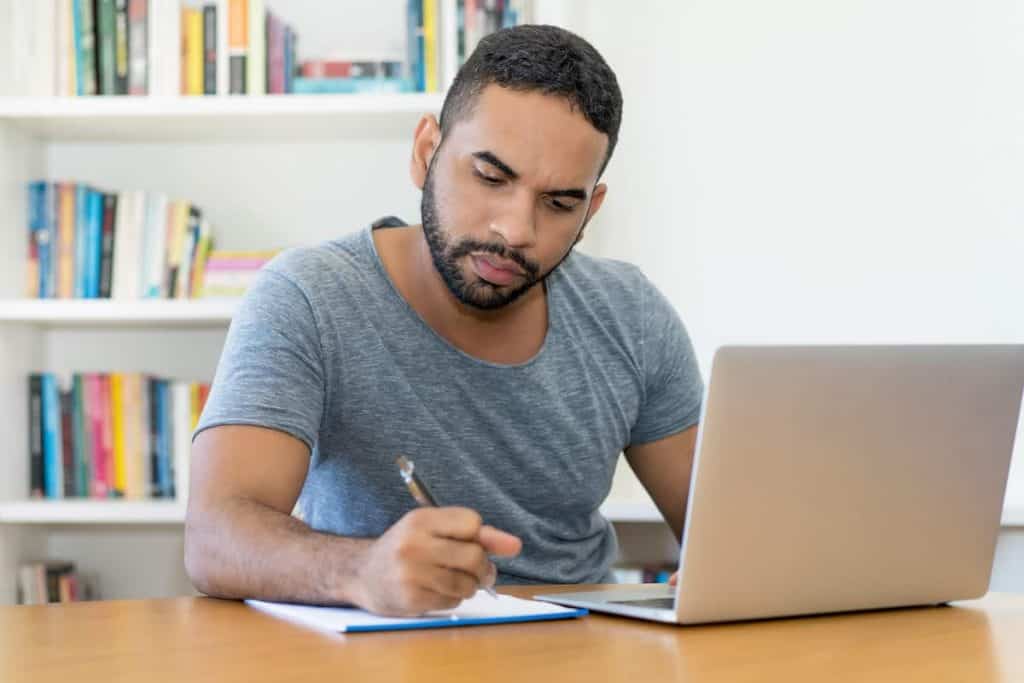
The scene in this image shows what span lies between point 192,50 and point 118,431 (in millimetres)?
744

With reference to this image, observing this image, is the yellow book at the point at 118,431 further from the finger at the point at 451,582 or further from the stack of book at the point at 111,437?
the finger at the point at 451,582

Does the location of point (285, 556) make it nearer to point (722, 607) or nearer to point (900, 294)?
point (722, 607)

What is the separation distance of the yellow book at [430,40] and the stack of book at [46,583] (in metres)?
1.19

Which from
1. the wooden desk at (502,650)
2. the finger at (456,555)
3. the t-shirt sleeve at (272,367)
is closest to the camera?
the wooden desk at (502,650)

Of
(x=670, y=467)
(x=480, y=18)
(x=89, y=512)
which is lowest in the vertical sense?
(x=89, y=512)

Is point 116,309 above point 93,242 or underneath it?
underneath

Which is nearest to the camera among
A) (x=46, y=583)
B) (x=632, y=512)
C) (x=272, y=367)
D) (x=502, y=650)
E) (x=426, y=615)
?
(x=502, y=650)

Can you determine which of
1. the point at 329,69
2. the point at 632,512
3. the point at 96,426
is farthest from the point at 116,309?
the point at 632,512

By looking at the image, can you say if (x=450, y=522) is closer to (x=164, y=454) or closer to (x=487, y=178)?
(x=487, y=178)

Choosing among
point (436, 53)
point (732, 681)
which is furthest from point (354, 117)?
point (732, 681)

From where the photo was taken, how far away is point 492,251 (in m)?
1.41

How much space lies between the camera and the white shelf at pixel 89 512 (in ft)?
7.80

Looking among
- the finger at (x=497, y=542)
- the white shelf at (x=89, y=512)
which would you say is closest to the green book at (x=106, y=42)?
the white shelf at (x=89, y=512)

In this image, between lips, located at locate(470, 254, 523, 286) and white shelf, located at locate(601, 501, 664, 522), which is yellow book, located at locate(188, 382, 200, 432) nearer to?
white shelf, located at locate(601, 501, 664, 522)
